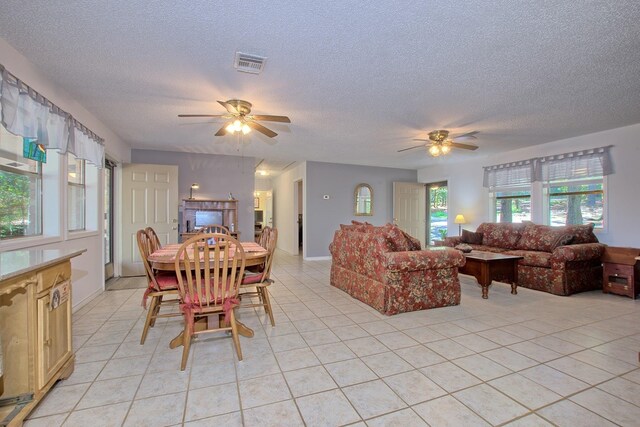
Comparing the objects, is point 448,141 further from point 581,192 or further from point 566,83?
point 581,192

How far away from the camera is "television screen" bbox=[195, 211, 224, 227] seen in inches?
233

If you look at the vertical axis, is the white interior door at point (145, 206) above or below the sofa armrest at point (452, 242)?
above

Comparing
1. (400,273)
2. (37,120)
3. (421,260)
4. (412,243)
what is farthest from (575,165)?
(37,120)

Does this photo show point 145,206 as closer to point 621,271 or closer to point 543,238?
point 543,238

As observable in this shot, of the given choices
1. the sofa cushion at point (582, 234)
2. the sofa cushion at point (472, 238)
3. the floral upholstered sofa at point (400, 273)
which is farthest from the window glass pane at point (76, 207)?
the sofa cushion at point (582, 234)

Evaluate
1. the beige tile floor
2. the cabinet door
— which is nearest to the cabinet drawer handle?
the cabinet door

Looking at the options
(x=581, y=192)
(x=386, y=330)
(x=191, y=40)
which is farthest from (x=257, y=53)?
(x=581, y=192)

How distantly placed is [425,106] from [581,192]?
11.4 ft

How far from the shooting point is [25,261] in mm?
1543

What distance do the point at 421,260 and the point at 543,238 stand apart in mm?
2927

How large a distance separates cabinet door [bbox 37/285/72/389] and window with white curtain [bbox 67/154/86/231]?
6.59ft

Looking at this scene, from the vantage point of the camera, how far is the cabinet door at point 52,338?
157 cm

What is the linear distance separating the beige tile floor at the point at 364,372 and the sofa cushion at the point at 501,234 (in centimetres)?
196

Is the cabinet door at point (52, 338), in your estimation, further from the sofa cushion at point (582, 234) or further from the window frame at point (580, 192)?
the window frame at point (580, 192)
